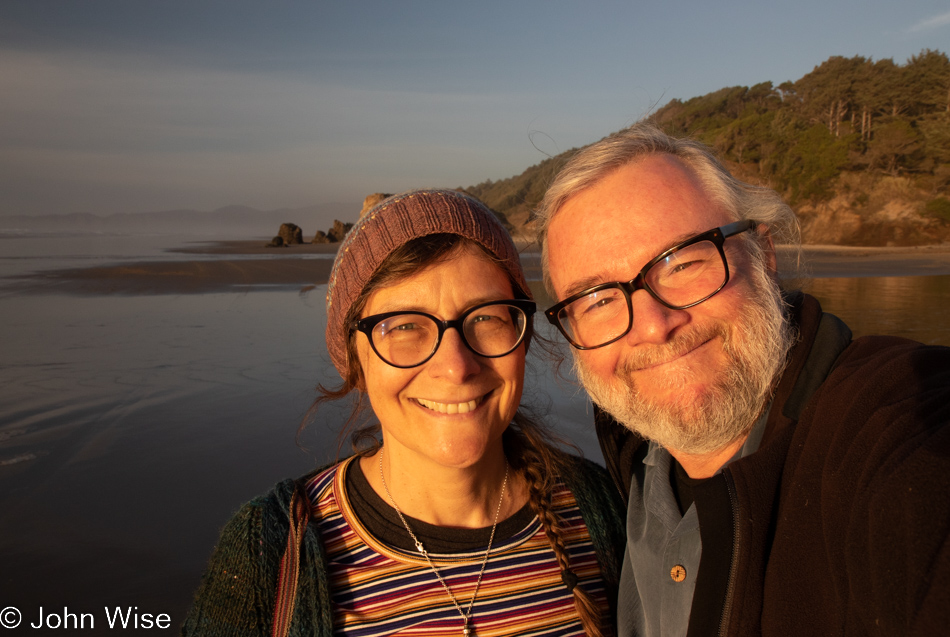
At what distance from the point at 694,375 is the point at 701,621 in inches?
29.9

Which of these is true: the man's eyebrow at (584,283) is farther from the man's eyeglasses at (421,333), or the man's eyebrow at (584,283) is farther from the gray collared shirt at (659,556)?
the gray collared shirt at (659,556)

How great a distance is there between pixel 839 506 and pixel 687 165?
4.46 ft

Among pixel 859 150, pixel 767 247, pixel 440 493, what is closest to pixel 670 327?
pixel 767 247

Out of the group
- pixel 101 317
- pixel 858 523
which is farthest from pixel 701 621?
pixel 101 317

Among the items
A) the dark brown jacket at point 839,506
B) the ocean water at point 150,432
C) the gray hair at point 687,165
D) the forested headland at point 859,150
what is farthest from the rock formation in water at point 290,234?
the dark brown jacket at point 839,506

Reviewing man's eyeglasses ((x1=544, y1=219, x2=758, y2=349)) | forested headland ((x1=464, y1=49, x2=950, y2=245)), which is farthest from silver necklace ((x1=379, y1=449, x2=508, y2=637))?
forested headland ((x1=464, y1=49, x2=950, y2=245))

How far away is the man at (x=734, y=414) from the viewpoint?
3.43 ft

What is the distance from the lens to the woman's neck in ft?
6.22

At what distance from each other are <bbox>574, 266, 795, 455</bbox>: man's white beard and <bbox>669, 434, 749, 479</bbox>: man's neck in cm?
3

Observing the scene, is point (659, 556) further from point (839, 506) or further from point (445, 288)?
point (445, 288)

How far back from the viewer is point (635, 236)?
1957 millimetres

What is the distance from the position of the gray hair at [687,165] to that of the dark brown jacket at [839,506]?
625 mm

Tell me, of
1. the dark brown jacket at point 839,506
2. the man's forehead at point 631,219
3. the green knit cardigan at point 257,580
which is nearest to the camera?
the dark brown jacket at point 839,506

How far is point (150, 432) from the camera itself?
15.7 ft
